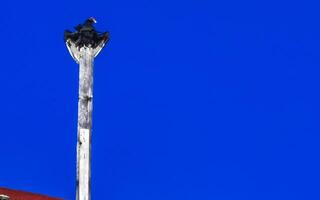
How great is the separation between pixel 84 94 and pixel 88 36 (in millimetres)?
1116

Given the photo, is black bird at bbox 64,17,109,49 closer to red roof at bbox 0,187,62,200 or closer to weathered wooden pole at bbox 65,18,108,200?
weathered wooden pole at bbox 65,18,108,200

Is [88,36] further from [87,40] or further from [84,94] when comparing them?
[84,94]

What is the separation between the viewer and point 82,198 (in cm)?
1081

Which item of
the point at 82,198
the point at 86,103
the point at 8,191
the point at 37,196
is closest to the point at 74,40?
the point at 86,103

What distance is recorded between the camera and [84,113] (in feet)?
37.1

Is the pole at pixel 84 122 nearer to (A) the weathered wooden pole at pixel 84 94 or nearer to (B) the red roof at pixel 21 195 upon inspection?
(A) the weathered wooden pole at pixel 84 94

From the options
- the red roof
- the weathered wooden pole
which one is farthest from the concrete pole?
the red roof

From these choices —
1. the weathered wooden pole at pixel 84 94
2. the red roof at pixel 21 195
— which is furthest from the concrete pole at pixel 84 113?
the red roof at pixel 21 195

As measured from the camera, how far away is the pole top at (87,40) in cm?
1155

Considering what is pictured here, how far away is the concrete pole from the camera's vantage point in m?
10.9

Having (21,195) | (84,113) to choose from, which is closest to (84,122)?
(84,113)

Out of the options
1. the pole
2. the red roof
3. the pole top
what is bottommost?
the pole

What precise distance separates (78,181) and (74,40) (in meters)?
2.67

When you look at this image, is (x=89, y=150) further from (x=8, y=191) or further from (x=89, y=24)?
(x=8, y=191)
